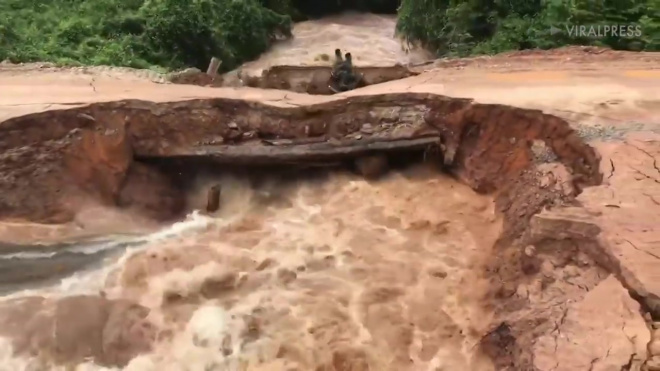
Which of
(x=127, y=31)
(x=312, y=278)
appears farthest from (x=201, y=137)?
(x=127, y=31)

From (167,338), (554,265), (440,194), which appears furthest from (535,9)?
(167,338)

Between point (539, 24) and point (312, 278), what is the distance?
694cm

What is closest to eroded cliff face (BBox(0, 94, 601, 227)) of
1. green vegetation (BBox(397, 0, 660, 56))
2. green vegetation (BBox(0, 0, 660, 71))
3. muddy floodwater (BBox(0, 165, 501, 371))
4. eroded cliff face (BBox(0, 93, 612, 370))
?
eroded cliff face (BBox(0, 93, 612, 370))

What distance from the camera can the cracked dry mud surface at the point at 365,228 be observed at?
14.8ft

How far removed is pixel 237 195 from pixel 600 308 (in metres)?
4.54

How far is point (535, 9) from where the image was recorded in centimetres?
1162

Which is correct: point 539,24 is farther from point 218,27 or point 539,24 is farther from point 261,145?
point 218,27

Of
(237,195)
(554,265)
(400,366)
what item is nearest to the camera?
(554,265)

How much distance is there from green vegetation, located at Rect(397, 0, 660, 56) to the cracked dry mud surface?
122 cm

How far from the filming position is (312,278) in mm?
5961

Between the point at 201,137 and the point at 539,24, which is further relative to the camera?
the point at 539,24

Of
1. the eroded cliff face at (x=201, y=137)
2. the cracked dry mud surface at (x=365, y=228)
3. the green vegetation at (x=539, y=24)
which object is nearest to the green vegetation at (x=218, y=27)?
the green vegetation at (x=539, y=24)

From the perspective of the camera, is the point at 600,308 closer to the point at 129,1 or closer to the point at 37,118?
the point at 37,118

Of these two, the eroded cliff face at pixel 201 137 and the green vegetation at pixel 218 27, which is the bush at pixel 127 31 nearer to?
the green vegetation at pixel 218 27
